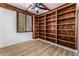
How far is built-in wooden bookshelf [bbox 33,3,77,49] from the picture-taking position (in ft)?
10.3

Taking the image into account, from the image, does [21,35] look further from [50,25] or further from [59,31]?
[59,31]

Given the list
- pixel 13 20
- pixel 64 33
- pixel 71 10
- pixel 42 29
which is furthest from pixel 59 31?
pixel 13 20

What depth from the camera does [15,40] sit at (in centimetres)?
413

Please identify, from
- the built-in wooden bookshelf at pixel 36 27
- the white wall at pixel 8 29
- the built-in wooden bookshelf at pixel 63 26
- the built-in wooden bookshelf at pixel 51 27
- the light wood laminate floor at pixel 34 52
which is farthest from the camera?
the built-in wooden bookshelf at pixel 36 27

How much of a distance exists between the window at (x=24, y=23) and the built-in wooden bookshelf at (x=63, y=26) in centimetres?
90

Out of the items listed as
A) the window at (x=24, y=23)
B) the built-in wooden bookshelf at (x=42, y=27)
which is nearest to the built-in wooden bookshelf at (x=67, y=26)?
the built-in wooden bookshelf at (x=42, y=27)

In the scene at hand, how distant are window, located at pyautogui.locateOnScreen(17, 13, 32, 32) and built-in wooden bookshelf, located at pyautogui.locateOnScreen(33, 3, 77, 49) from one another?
90 centimetres

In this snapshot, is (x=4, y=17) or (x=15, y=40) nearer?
(x=4, y=17)

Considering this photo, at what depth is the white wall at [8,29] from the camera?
11.2 feet

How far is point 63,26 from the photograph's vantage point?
12.0 feet

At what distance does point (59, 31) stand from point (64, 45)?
66cm

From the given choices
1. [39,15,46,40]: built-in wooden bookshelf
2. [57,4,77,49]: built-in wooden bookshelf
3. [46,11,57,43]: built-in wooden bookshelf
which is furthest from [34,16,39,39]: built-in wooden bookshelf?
[57,4,77,49]: built-in wooden bookshelf

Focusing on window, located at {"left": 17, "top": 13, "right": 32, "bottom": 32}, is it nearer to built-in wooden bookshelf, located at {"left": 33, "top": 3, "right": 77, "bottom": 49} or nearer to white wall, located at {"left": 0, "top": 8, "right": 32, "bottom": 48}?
white wall, located at {"left": 0, "top": 8, "right": 32, "bottom": 48}

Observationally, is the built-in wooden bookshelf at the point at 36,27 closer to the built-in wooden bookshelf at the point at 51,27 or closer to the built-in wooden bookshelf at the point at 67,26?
the built-in wooden bookshelf at the point at 51,27
